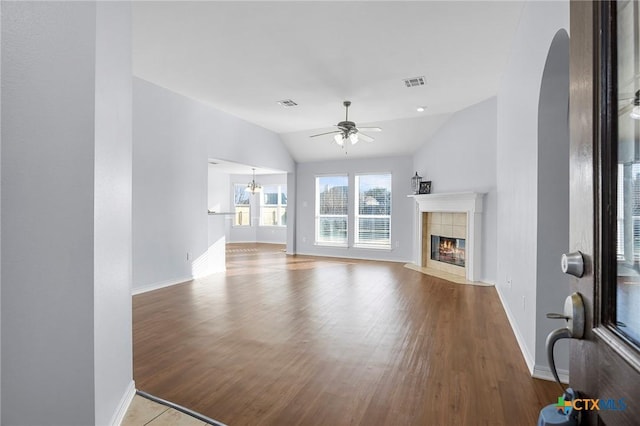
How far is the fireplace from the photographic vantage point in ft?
20.7

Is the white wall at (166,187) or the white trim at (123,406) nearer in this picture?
the white trim at (123,406)

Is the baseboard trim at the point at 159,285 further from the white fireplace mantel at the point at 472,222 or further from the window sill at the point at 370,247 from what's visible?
the white fireplace mantel at the point at 472,222

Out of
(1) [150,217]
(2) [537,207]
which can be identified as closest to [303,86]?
(1) [150,217]

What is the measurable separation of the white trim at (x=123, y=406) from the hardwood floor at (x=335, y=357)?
215mm

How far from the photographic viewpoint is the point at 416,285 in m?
5.50

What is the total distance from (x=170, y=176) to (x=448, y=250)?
5217 millimetres

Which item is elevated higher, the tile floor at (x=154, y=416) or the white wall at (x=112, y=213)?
the white wall at (x=112, y=213)

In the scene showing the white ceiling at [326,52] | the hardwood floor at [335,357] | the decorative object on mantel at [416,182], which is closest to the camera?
the hardwood floor at [335,357]

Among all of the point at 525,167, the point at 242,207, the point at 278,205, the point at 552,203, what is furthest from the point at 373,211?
the point at 552,203

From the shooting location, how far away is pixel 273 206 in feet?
39.5

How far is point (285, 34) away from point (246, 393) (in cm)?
326

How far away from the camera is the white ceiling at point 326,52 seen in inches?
121

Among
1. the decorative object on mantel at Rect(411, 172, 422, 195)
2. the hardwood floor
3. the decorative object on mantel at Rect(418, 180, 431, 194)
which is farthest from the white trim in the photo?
the decorative object on mantel at Rect(411, 172, 422, 195)

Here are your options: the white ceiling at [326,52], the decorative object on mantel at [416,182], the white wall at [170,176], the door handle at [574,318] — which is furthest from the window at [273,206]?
the door handle at [574,318]
